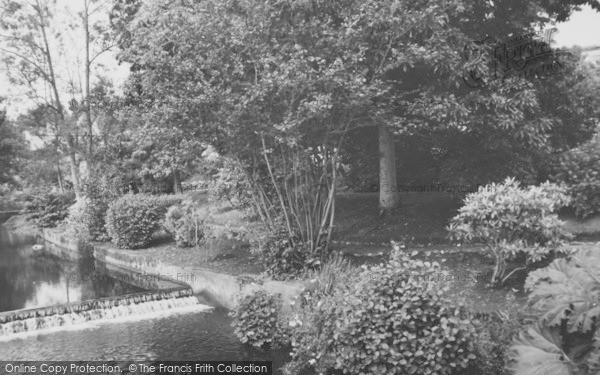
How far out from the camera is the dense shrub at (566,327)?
392cm

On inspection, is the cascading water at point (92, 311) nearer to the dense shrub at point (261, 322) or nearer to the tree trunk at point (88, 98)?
the dense shrub at point (261, 322)

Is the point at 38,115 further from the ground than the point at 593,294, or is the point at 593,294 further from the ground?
the point at 38,115

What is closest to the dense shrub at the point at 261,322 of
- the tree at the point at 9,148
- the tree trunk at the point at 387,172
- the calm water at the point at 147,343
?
the calm water at the point at 147,343

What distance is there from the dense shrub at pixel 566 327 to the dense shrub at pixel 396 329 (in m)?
0.76

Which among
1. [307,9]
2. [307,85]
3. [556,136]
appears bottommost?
[556,136]

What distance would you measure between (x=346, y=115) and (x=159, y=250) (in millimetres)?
7458

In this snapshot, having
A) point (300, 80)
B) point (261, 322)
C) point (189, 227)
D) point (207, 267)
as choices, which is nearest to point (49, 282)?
point (189, 227)

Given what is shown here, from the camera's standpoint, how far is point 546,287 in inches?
171

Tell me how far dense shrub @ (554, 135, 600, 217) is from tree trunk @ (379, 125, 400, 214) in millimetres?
3580

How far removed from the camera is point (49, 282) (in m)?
13.4

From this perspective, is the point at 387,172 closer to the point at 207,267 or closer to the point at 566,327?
the point at 207,267

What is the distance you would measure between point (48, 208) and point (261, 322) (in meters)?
20.8

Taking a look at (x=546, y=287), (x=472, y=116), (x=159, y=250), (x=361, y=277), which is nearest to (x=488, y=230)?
(x=361, y=277)

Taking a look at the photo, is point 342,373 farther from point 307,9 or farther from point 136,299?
point 307,9
